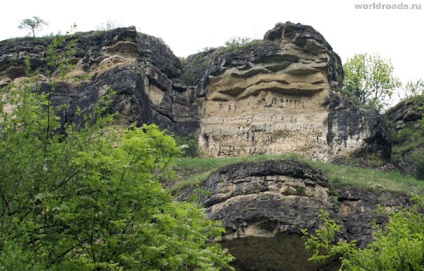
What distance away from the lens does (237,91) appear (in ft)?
137

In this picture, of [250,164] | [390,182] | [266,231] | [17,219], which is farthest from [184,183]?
[17,219]

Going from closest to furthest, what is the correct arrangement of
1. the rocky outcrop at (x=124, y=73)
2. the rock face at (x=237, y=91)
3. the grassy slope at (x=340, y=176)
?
the grassy slope at (x=340, y=176) → the rock face at (x=237, y=91) → the rocky outcrop at (x=124, y=73)

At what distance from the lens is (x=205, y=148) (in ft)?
130

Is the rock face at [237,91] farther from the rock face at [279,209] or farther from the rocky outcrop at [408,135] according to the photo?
the rock face at [279,209]

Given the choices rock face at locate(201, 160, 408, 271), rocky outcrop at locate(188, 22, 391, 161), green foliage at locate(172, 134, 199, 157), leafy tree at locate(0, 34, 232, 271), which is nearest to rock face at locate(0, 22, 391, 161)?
rocky outcrop at locate(188, 22, 391, 161)

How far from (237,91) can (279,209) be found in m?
19.4

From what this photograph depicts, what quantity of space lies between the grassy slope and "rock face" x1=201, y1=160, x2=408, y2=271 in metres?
1.06

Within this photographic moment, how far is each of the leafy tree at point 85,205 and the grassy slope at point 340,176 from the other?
484 inches

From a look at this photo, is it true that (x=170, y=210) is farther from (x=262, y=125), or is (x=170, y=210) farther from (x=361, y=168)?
(x=262, y=125)

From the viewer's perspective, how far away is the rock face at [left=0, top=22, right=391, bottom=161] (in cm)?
3728

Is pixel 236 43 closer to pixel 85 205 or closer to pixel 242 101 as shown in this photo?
pixel 242 101

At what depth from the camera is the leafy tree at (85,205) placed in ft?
37.4

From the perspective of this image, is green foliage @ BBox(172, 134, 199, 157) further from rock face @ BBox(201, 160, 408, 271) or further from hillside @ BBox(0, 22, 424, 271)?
rock face @ BBox(201, 160, 408, 271)

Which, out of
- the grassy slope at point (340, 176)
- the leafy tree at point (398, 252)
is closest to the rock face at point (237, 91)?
the grassy slope at point (340, 176)
